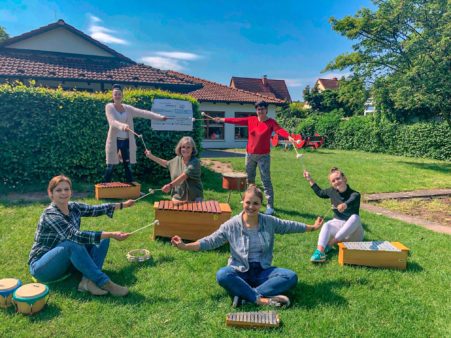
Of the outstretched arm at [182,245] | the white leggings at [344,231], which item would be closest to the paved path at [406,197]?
the white leggings at [344,231]

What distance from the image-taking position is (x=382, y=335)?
3.01 metres

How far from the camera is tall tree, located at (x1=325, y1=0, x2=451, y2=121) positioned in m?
15.2

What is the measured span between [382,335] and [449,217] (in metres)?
5.64

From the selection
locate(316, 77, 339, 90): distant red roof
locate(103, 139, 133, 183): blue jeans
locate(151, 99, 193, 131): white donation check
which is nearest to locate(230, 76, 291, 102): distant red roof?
locate(316, 77, 339, 90): distant red roof

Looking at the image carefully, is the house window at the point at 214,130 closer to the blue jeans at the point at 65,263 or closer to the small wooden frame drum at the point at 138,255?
the small wooden frame drum at the point at 138,255

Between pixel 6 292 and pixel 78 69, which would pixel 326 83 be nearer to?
pixel 78 69

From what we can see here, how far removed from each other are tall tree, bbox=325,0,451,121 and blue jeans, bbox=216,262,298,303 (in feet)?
48.9

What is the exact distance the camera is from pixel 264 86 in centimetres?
4209

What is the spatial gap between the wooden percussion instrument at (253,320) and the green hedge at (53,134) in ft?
21.3

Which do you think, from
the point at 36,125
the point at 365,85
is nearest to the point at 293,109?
the point at 365,85

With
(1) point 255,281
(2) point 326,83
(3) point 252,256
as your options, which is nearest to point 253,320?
(1) point 255,281

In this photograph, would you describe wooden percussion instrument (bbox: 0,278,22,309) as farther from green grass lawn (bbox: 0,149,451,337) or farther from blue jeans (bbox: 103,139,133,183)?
blue jeans (bbox: 103,139,133,183)

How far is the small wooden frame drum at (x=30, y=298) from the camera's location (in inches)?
119

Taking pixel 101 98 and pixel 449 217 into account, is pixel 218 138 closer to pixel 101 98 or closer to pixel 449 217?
pixel 101 98
